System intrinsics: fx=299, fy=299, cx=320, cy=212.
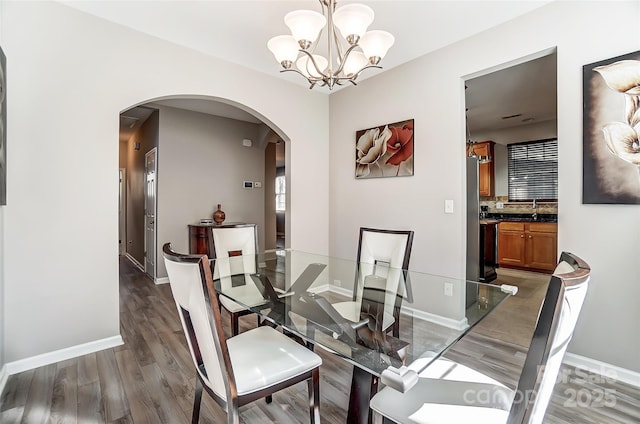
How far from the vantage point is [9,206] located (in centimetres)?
206

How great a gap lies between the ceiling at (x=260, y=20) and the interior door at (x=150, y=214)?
233 cm

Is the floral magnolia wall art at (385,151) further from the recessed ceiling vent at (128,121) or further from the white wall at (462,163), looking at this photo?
the recessed ceiling vent at (128,121)

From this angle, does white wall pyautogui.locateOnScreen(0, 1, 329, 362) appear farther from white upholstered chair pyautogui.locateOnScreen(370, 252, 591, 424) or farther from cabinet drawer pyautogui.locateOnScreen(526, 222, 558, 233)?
cabinet drawer pyautogui.locateOnScreen(526, 222, 558, 233)

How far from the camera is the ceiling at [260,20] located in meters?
2.30

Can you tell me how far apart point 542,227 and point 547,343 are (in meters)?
5.26

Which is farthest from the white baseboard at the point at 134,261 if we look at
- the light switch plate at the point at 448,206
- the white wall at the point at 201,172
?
the light switch plate at the point at 448,206

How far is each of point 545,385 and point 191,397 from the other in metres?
1.84

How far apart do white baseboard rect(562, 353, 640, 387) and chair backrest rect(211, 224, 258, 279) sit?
252cm

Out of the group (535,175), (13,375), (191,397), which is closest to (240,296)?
(191,397)

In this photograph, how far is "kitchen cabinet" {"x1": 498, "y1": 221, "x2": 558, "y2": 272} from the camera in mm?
4902

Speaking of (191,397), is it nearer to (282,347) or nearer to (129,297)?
(282,347)

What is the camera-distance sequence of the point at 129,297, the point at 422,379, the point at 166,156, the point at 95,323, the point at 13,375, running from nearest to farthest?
the point at 422,379 < the point at 13,375 < the point at 95,323 < the point at 129,297 < the point at 166,156

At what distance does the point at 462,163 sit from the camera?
288cm

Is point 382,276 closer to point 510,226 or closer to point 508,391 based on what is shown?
point 508,391
